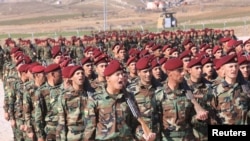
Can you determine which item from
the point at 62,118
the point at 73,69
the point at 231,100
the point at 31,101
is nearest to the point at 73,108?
the point at 62,118

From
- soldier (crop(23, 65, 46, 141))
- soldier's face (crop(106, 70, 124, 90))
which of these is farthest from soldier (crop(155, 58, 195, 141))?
soldier (crop(23, 65, 46, 141))

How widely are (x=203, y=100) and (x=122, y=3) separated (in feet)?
466

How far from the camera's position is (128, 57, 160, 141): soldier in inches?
245

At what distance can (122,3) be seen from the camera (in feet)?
484

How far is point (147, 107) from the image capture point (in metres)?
6.39

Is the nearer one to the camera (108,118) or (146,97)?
(108,118)

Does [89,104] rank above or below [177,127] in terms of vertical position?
above

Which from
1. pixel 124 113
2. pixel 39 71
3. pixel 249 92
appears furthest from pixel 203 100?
pixel 39 71

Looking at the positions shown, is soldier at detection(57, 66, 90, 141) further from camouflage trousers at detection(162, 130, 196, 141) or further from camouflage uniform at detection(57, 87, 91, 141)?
camouflage trousers at detection(162, 130, 196, 141)

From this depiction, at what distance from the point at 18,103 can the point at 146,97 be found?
3.18 meters

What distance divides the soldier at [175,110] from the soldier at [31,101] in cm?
231

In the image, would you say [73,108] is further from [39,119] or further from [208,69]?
[208,69]

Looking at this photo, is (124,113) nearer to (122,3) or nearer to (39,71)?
(39,71)

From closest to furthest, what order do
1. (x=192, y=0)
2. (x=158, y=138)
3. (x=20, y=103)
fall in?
(x=158, y=138)
(x=20, y=103)
(x=192, y=0)
